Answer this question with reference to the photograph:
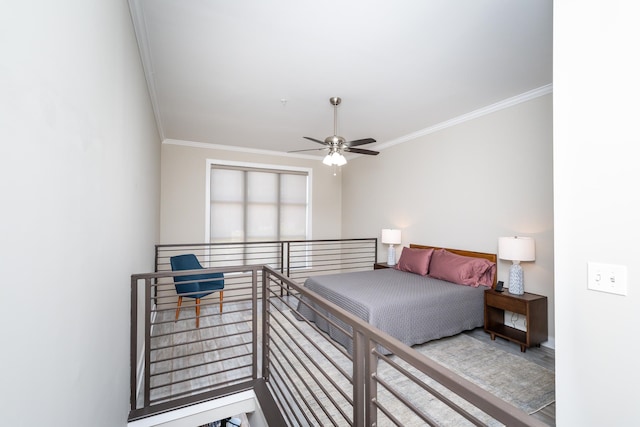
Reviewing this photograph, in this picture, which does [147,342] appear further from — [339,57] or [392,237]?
[392,237]

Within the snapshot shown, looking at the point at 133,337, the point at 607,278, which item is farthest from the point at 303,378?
the point at 607,278

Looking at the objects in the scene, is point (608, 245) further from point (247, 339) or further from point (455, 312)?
point (247, 339)

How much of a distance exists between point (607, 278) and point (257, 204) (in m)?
4.74

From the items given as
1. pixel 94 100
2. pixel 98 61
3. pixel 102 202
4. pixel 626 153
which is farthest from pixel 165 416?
pixel 626 153

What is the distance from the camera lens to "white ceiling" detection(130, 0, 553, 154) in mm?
1851

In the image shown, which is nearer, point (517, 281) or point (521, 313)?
point (521, 313)

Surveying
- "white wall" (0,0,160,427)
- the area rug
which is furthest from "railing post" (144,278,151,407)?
the area rug

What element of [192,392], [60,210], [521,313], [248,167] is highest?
[248,167]

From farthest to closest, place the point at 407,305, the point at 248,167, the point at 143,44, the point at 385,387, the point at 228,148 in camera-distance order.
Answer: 1. the point at 248,167
2. the point at 228,148
3. the point at 407,305
4. the point at 143,44
5. the point at 385,387

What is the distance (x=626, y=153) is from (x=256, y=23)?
6.77 feet

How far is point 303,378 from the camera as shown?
2.30 metres

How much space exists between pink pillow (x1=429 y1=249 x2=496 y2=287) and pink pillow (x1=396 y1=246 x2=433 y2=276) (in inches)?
9.9

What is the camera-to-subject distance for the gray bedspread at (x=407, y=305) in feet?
8.68

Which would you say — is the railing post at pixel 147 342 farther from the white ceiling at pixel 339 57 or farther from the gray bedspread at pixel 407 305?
the white ceiling at pixel 339 57
